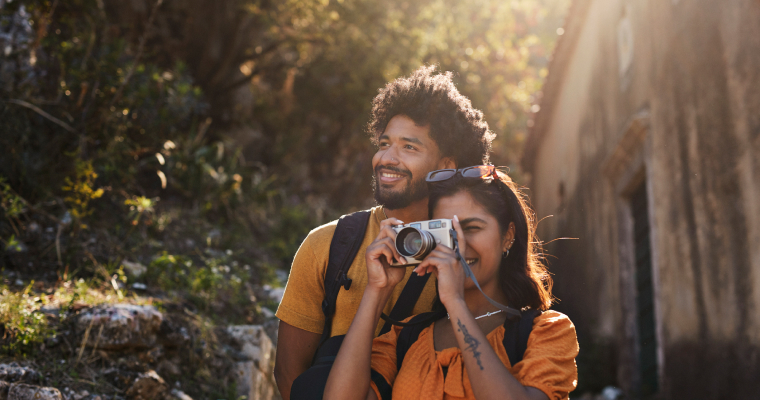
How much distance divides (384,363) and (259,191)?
6466 millimetres

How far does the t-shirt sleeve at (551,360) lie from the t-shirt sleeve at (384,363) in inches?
20.0

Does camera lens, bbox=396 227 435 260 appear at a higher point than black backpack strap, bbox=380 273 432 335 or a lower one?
higher

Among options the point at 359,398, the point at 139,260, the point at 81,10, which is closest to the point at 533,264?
the point at 359,398

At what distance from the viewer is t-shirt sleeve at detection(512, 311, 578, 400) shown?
1.83 m

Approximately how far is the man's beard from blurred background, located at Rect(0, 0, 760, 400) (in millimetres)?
895

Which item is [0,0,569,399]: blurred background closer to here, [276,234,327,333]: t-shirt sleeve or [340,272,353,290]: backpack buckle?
[276,234,327,333]: t-shirt sleeve

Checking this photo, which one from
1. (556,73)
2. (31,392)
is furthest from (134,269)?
(556,73)

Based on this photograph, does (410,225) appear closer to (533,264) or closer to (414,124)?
(533,264)

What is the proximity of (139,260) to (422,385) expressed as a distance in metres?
3.62

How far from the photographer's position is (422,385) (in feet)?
6.64

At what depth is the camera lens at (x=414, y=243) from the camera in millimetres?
2031

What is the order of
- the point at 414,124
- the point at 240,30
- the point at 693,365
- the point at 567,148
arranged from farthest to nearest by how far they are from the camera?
the point at 567,148
the point at 240,30
the point at 693,365
the point at 414,124

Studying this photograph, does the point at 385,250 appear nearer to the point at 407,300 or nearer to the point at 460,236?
the point at 460,236

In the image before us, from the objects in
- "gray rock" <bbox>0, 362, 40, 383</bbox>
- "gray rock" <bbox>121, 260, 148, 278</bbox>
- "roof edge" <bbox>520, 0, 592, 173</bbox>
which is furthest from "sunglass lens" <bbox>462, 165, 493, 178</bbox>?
"roof edge" <bbox>520, 0, 592, 173</bbox>
